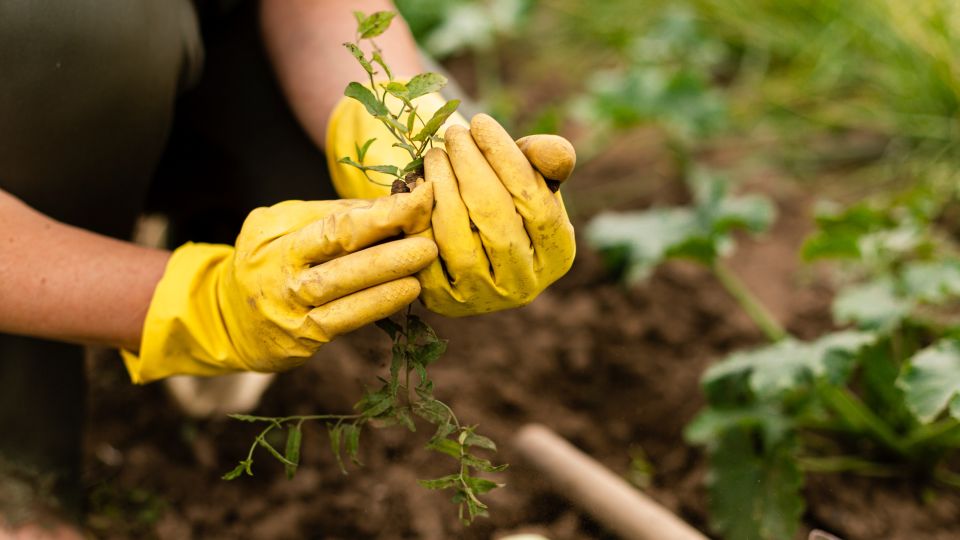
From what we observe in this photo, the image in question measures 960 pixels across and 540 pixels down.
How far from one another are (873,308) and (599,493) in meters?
0.54

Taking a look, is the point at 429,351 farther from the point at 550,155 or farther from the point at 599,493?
the point at 599,493

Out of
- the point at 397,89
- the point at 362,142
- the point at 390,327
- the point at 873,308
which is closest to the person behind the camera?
the point at 397,89

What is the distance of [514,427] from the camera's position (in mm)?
1626

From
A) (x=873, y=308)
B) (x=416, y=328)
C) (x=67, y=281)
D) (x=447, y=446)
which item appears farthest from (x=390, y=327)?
(x=873, y=308)

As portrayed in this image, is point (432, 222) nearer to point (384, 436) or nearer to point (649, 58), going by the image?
point (384, 436)

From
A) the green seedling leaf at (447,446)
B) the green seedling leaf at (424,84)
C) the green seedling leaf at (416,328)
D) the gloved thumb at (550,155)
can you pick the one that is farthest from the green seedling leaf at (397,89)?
the green seedling leaf at (447,446)

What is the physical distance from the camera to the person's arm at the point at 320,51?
1.35 meters

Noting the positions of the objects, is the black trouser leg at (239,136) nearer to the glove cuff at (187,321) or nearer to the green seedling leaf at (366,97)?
the glove cuff at (187,321)

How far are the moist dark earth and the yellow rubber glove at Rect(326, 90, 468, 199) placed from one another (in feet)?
0.76

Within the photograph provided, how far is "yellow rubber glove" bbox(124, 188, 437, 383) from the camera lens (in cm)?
94

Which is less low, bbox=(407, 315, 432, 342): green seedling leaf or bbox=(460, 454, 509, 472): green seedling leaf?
bbox=(407, 315, 432, 342): green seedling leaf

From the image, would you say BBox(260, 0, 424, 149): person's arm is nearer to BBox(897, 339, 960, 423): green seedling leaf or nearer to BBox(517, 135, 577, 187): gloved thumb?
BBox(517, 135, 577, 187): gloved thumb

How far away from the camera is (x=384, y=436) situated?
5.16 ft

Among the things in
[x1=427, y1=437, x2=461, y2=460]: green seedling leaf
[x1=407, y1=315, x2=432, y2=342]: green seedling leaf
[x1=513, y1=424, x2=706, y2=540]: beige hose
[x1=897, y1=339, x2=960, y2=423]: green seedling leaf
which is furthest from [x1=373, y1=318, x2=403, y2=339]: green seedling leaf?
[x1=897, y1=339, x2=960, y2=423]: green seedling leaf
